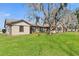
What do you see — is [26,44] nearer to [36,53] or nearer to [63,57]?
[36,53]

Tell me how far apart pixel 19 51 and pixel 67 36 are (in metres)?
0.47

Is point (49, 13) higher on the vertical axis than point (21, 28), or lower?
higher

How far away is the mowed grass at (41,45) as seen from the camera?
231cm

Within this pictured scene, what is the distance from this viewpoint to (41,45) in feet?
7.63

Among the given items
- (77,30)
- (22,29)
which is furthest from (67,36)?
(22,29)

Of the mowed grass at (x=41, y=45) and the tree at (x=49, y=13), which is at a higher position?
the tree at (x=49, y=13)

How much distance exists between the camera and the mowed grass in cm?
231

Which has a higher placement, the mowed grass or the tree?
the tree

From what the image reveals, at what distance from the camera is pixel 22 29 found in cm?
236

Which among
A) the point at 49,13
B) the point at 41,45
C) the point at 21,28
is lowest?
the point at 41,45

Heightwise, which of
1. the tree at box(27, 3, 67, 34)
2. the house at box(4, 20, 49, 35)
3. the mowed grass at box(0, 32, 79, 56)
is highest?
the tree at box(27, 3, 67, 34)

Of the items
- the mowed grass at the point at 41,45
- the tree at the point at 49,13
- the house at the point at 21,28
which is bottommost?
the mowed grass at the point at 41,45

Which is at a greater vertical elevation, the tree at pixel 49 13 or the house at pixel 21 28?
the tree at pixel 49 13

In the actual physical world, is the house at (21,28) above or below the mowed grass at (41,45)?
above
